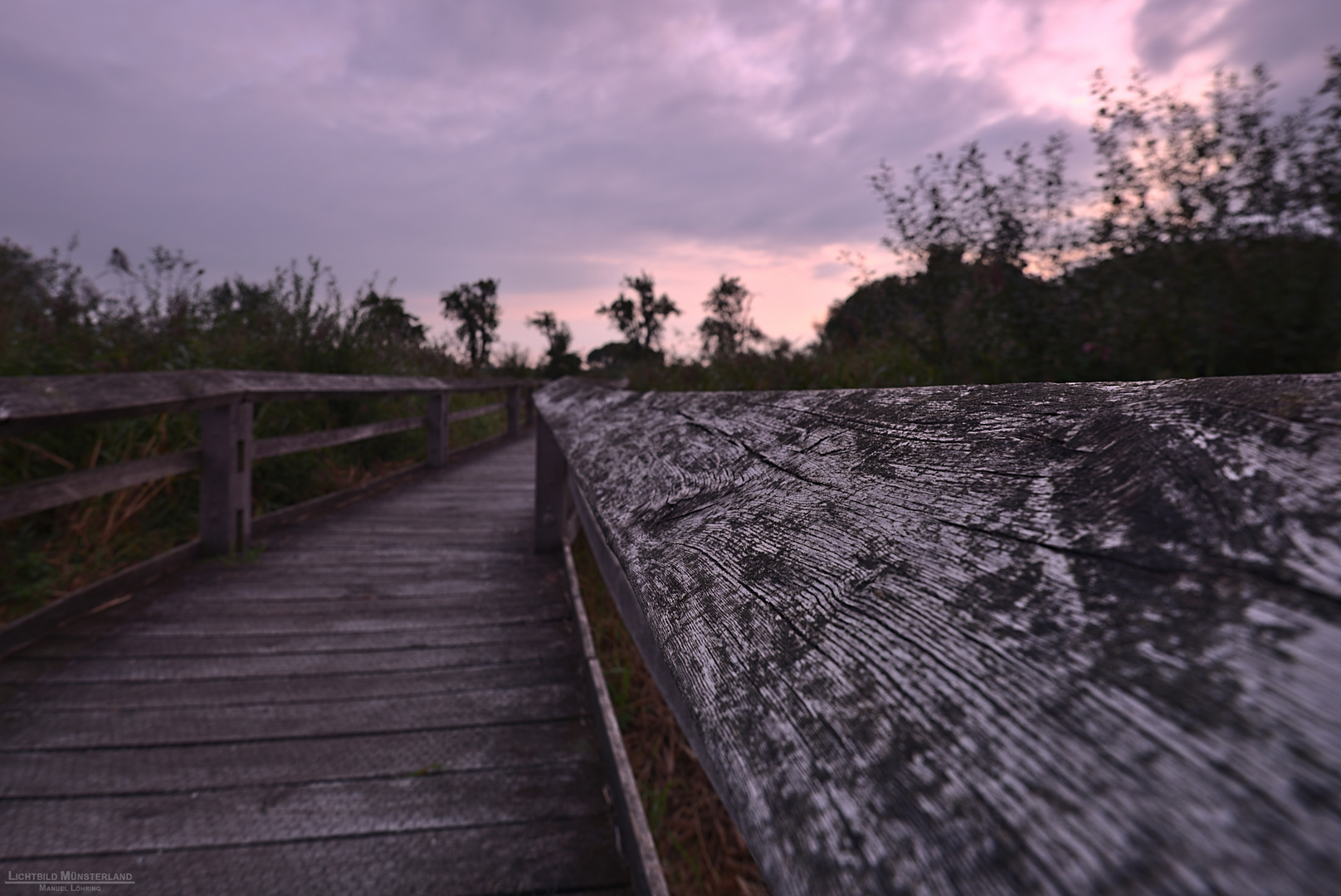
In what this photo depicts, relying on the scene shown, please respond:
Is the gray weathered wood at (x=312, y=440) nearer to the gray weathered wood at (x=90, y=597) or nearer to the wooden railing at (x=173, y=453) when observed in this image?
the wooden railing at (x=173, y=453)

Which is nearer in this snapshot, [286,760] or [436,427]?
[286,760]

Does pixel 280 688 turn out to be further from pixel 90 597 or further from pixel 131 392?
pixel 131 392

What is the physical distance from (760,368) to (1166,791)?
594cm

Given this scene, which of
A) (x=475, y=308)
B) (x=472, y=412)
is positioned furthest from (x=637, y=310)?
(x=472, y=412)

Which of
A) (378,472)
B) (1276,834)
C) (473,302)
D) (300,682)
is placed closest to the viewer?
(1276,834)

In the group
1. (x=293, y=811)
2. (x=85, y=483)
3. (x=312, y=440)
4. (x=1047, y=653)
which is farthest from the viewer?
(x=312, y=440)

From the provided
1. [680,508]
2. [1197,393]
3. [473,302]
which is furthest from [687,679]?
[473,302]

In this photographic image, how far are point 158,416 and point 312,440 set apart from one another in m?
0.89

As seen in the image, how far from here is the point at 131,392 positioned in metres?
2.67

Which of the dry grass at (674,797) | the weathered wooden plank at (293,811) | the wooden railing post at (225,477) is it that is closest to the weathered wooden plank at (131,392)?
the wooden railing post at (225,477)

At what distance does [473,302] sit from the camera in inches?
1638

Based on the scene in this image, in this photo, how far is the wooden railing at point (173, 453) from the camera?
2.30 meters

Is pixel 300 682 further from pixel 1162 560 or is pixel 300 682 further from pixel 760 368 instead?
pixel 760 368

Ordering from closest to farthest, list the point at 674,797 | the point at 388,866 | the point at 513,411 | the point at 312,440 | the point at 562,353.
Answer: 1. the point at 388,866
2. the point at 674,797
3. the point at 312,440
4. the point at 513,411
5. the point at 562,353
